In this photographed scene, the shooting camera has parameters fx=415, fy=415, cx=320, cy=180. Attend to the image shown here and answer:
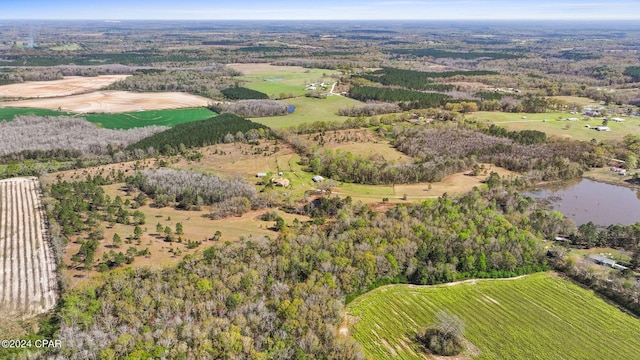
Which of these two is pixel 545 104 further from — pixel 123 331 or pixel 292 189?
pixel 123 331

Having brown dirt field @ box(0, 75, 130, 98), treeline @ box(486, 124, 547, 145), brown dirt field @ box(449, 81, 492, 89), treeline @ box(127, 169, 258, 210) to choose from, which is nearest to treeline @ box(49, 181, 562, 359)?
treeline @ box(127, 169, 258, 210)

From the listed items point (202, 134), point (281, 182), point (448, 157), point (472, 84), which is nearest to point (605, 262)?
point (448, 157)

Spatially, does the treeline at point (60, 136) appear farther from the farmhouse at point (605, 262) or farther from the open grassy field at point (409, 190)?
the farmhouse at point (605, 262)

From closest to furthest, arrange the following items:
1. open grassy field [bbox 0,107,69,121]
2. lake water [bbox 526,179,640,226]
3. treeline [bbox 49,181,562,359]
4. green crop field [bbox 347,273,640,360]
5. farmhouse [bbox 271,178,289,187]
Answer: treeline [bbox 49,181,562,359]
green crop field [bbox 347,273,640,360]
lake water [bbox 526,179,640,226]
farmhouse [bbox 271,178,289,187]
open grassy field [bbox 0,107,69,121]

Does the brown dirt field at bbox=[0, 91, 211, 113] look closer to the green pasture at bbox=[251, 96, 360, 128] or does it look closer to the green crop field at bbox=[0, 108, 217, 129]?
the green crop field at bbox=[0, 108, 217, 129]

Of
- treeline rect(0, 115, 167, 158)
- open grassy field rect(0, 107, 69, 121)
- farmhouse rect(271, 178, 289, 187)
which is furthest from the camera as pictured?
open grassy field rect(0, 107, 69, 121)

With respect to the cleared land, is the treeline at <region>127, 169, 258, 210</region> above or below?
above

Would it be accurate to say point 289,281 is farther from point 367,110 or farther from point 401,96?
point 401,96
